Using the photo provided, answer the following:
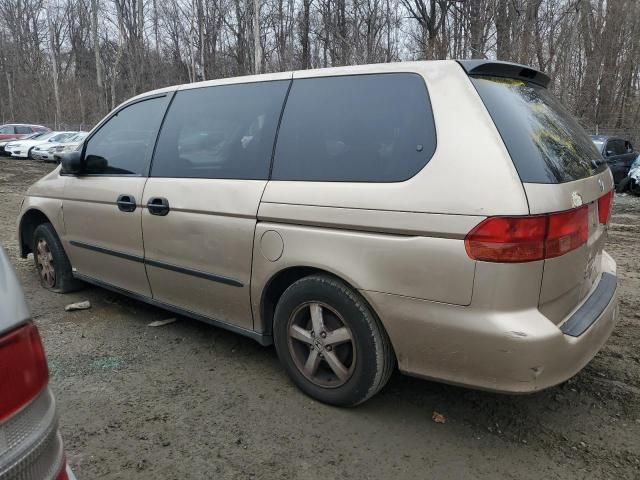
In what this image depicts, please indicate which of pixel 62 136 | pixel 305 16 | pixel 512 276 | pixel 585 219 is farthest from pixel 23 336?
pixel 305 16

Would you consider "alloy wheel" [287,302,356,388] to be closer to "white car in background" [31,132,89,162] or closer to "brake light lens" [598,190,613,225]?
"brake light lens" [598,190,613,225]

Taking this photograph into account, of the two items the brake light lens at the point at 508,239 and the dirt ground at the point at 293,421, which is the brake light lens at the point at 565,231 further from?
the dirt ground at the point at 293,421

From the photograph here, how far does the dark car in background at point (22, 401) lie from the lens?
3.86 ft

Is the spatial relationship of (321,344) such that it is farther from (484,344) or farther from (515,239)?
(515,239)

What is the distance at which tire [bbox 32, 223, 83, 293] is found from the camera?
4676mm

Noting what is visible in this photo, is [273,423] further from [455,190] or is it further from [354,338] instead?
[455,190]

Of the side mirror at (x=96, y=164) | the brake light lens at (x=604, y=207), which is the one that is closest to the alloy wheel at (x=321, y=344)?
the brake light lens at (x=604, y=207)

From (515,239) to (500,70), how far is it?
1015 mm

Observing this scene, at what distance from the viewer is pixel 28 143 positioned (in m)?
23.6

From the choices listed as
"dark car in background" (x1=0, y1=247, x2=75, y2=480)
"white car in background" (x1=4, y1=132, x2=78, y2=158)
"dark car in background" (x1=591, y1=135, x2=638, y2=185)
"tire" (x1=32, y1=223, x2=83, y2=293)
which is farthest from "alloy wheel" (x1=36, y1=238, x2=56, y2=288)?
"white car in background" (x1=4, y1=132, x2=78, y2=158)

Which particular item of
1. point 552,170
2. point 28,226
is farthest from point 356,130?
point 28,226

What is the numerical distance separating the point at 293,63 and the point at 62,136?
14.9 metres

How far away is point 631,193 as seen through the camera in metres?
13.3

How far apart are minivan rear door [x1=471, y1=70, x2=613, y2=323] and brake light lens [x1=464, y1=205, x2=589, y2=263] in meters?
0.05
